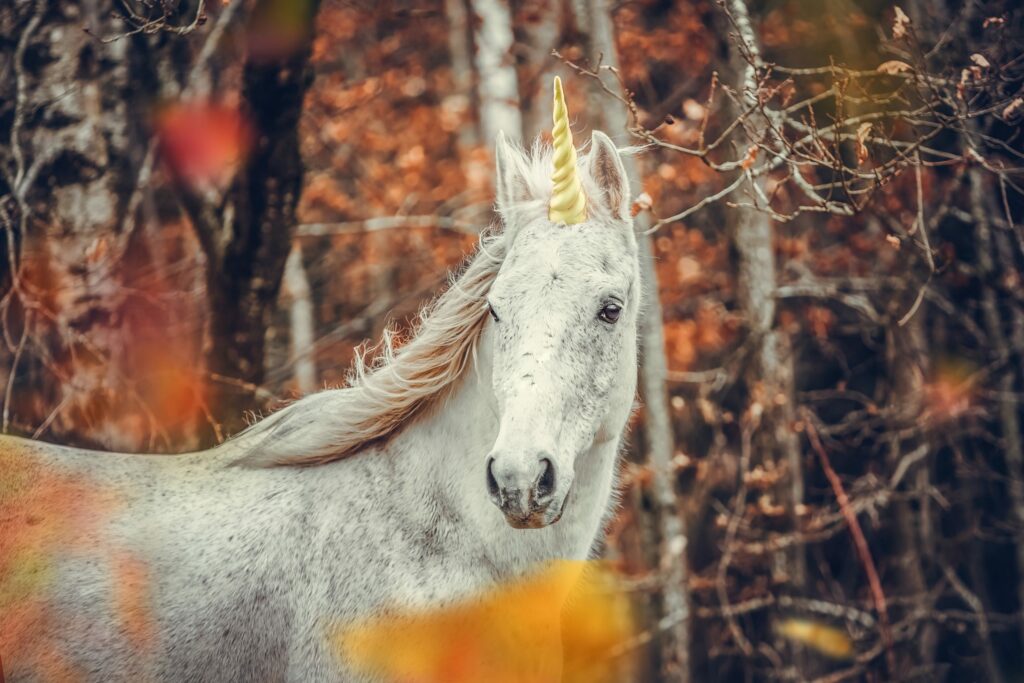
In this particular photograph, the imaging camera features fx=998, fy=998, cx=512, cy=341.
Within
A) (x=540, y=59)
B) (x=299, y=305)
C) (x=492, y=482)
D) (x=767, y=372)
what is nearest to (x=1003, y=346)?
(x=767, y=372)

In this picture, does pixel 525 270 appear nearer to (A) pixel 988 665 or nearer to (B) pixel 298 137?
(B) pixel 298 137

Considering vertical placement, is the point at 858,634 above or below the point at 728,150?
below

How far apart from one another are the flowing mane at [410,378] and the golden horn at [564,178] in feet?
0.35

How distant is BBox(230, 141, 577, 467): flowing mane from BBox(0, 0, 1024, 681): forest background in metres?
0.69

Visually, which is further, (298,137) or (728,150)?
(728,150)

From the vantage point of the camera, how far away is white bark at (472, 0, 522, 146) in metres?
9.81

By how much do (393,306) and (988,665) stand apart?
6771mm

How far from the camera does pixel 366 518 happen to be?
351cm

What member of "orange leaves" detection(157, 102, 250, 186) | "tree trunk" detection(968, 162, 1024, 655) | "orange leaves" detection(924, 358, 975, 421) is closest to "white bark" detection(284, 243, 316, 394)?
"orange leaves" detection(157, 102, 250, 186)

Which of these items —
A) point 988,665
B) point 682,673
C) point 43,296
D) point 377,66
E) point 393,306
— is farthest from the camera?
point 377,66

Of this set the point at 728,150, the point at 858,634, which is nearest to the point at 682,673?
the point at 858,634

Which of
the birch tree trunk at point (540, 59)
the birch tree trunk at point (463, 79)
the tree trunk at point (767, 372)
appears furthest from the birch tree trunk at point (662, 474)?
the birch tree trunk at point (463, 79)

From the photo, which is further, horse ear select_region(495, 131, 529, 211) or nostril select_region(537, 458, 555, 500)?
horse ear select_region(495, 131, 529, 211)

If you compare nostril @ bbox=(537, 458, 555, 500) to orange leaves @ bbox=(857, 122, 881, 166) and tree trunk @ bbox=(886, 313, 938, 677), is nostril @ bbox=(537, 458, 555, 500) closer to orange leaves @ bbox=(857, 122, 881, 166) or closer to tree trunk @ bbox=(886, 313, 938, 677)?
orange leaves @ bbox=(857, 122, 881, 166)
